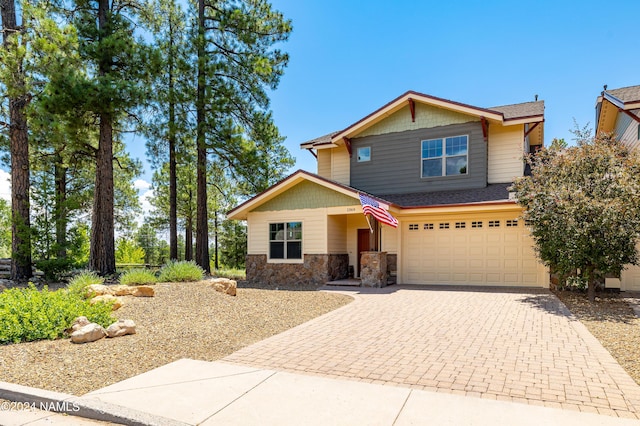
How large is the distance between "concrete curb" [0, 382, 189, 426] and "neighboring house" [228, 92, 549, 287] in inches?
393

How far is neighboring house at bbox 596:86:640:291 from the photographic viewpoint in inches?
445

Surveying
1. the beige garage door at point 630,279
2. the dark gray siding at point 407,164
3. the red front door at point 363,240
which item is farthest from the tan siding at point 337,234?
the beige garage door at point 630,279

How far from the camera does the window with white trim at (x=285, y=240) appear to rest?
47.2ft

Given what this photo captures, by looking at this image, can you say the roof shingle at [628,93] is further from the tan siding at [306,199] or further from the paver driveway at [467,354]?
the tan siding at [306,199]

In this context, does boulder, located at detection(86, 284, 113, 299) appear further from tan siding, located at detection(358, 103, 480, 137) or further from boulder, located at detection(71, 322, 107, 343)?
tan siding, located at detection(358, 103, 480, 137)

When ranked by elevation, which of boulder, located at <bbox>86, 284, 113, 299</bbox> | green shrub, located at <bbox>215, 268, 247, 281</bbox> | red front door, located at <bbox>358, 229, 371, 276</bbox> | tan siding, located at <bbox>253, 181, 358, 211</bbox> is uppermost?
tan siding, located at <bbox>253, 181, 358, 211</bbox>

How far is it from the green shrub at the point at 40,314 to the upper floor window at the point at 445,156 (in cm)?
1233

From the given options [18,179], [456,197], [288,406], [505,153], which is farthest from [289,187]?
[288,406]

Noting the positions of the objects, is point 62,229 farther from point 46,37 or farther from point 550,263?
point 550,263

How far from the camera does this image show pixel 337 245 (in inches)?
570

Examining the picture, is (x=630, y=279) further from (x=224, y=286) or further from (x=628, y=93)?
(x=224, y=286)

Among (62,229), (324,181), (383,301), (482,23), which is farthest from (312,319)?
(62,229)

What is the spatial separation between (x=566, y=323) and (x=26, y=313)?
9400mm

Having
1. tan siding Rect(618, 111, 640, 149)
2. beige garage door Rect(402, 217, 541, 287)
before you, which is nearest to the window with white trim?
beige garage door Rect(402, 217, 541, 287)
